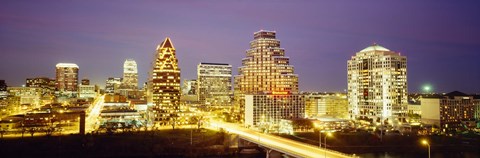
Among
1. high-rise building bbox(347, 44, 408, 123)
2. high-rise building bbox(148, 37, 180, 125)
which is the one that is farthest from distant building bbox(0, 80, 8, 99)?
→ high-rise building bbox(347, 44, 408, 123)

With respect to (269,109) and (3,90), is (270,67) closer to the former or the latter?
(269,109)

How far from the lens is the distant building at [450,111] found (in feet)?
395

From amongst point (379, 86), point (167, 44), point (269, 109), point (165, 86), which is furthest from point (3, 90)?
point (379, 86)

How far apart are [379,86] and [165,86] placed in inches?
2593

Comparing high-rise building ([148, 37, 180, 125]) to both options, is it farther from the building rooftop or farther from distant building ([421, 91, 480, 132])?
distant building ([421, 91, 480, 132])

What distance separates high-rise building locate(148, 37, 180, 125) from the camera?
433 ft

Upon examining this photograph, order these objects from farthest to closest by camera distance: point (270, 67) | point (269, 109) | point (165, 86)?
point (270, 67)
point (165, 86)
point (269, 109)

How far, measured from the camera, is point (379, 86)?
131125 mm

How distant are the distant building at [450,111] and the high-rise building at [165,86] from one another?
74.3 metres

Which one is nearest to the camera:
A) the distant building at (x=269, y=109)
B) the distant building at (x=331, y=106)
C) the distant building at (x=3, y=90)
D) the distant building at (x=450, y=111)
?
the distant building at (x=269, y=109)

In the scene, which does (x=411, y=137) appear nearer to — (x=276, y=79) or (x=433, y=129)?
(x=433, y=129)

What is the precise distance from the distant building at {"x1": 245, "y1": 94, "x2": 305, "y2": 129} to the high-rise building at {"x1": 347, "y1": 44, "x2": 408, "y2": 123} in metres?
24.7

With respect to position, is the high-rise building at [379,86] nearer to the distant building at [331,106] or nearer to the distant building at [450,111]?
the distant building at [450,111]

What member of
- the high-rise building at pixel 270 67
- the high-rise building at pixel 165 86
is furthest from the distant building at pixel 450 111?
the high-rise building at pixel 165 86
